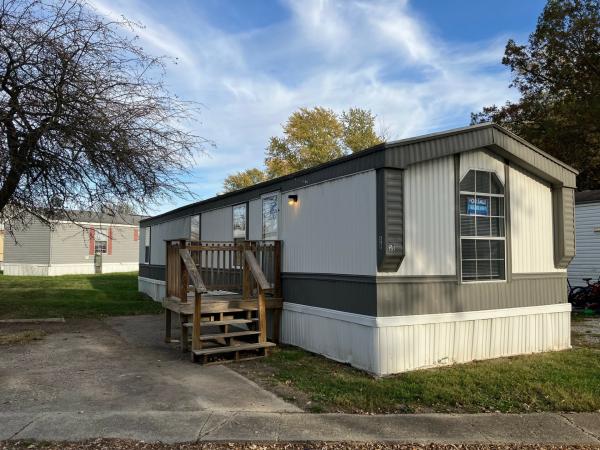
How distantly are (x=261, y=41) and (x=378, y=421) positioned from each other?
10.3 m

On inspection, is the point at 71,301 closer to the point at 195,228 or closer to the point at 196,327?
the point at 195,228

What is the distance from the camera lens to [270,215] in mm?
8898

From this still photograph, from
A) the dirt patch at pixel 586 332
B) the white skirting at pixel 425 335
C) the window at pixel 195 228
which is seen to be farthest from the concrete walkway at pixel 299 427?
the window at pixel 195 228

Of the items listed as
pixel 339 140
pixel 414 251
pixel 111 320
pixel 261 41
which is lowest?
pixel 111 320

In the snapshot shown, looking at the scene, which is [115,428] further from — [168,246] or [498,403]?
[168,246]

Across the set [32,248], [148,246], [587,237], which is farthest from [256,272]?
[32,248]

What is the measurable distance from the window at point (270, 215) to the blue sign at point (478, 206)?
10.6 feet

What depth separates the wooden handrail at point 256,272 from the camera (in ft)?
23.7

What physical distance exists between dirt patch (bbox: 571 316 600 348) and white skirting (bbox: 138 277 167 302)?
1011cm

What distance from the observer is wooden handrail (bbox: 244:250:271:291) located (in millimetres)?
7238

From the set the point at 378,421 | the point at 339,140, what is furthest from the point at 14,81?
the point at 339,140

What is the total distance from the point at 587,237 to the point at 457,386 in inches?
388

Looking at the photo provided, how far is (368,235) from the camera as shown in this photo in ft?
20.7

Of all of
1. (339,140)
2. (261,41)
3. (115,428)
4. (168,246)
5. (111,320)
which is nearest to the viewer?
(115,428)
